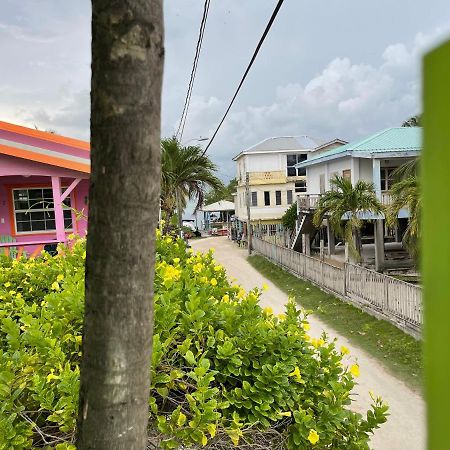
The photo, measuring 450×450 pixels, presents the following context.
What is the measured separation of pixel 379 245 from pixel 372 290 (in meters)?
8.61

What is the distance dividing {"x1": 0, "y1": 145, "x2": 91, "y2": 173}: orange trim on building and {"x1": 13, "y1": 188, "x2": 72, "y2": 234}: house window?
234 cm

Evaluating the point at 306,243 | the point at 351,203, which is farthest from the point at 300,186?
the point at 351,203

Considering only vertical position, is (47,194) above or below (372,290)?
above

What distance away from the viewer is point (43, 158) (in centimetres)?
1103

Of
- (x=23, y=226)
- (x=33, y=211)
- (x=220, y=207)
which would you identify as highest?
(x=33, y=211)

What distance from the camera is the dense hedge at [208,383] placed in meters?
2.40

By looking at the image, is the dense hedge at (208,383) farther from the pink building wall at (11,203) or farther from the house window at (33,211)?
the house window at (33,211)

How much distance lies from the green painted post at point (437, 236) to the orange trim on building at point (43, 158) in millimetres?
11213

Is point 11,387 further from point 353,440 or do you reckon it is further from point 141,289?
point 353,440

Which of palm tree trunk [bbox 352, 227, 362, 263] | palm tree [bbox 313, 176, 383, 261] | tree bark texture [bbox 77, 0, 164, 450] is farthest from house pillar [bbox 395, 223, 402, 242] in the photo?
tree bark texture [bbox 77, 0, 164, 450]

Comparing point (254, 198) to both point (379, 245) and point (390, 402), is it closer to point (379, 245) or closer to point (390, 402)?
point (379, 245)

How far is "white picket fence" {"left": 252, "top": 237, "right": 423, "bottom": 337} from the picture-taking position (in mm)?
11250

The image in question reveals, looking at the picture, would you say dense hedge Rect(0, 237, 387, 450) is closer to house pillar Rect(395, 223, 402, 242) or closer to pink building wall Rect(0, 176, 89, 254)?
pink building wall Rect(0, 176, 89, 254)

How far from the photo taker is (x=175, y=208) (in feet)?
57.4
